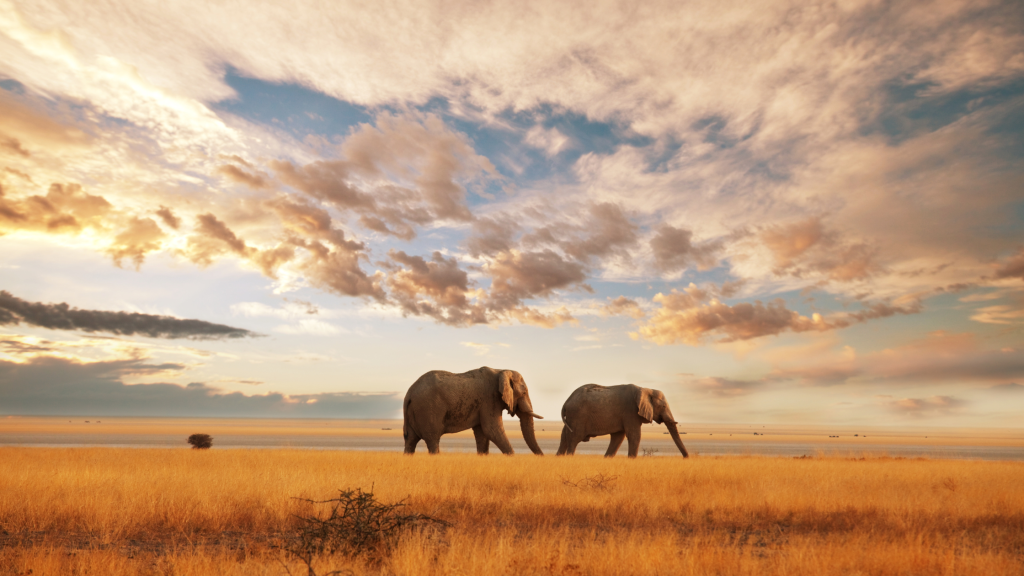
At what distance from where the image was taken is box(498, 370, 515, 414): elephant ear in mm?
23812

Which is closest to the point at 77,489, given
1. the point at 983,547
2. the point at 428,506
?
the point at 428,506

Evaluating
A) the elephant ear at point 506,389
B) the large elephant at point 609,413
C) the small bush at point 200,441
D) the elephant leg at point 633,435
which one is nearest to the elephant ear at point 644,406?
the large elephant at point 609,413

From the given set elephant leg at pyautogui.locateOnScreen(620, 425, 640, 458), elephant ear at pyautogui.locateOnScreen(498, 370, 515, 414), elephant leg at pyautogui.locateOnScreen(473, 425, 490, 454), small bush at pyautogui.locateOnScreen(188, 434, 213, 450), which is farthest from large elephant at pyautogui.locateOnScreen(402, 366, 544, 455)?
small bush at pyautogui.locateOnScreen(188, 434, 213, 450)

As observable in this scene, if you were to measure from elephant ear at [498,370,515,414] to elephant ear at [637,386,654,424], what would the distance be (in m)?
5.52

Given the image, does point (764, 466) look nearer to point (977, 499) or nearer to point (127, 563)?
point (977, 499)

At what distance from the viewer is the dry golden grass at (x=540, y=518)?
26.2ft

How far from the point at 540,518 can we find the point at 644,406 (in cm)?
1537

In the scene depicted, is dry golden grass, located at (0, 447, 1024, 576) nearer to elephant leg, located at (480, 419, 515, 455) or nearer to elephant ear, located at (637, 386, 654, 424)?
elephant leg, located at (480, 419, 515, 455)

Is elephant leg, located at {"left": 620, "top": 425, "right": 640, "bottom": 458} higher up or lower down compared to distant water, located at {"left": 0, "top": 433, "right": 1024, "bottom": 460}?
higher up

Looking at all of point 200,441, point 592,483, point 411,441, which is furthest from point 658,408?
point 200,441

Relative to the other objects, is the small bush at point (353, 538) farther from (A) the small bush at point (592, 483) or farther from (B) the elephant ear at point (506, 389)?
(B) the elephant ear at point (506, 389)

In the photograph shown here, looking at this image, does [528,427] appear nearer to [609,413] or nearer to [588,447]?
[609,413]

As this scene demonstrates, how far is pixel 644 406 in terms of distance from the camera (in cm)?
2612

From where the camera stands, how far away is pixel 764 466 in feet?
64.5
